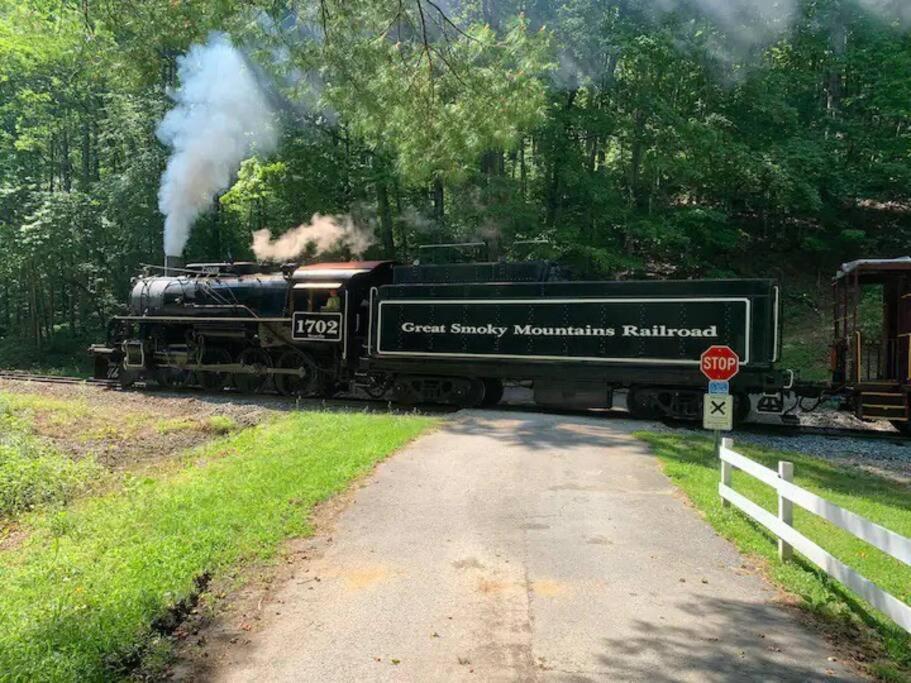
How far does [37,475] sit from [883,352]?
14537 millimetres

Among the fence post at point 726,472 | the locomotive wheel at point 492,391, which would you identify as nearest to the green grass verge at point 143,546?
the fence post at point 726,472

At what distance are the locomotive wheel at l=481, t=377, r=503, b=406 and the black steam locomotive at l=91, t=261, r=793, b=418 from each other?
3cm

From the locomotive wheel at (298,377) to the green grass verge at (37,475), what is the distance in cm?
651

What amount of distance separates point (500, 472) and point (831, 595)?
4167mm

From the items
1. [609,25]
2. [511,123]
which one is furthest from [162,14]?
[609,25]

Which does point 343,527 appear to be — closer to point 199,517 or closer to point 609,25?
point 199,517

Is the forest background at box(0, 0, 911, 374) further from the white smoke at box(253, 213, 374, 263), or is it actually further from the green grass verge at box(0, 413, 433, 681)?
the green grass verge at box(0, 413, 433, 681)

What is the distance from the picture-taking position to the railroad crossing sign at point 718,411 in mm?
8539

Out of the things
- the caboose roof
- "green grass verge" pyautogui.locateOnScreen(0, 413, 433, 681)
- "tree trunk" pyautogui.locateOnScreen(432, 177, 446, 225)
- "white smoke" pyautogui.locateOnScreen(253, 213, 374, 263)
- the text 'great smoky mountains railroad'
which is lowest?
"green grass verge" pyautogui.locateOnScreen(0, 413, 433, 681)

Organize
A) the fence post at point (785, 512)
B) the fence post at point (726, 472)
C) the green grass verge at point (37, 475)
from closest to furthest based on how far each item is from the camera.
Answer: the fence post at point (785, 512) < the fence post at point (726, 472) < the green grass verge at point (37, 475)

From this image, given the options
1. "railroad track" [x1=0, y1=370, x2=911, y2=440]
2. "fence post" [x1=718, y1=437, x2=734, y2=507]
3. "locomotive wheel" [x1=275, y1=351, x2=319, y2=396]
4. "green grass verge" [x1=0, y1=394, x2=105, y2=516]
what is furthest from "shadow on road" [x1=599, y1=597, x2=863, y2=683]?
"locomotive wheel" [x1=275, y1=351, x2=319, y2=396]

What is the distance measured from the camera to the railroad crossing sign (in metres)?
8.54

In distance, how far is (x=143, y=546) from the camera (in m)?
5.60

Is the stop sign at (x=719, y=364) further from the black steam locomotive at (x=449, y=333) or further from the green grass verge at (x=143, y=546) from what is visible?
the green grass verge at (x=143, y=546)
